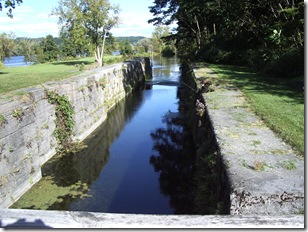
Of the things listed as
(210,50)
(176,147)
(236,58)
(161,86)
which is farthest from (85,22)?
(176,147)

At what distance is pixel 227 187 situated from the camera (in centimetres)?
427

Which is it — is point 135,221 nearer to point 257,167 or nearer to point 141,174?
point 257,167

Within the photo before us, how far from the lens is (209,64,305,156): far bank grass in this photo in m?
5.93

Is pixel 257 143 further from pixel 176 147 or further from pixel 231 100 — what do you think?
pixel 176 147

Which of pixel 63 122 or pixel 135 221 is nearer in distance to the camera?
pixel 135 221

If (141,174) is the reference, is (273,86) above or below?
above

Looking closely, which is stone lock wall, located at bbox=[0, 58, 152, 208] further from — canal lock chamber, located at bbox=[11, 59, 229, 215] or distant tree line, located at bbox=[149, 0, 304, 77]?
distant tree line, located at bbox=[149, 0, 304, 77]

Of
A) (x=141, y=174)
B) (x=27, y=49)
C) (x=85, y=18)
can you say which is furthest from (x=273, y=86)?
(x=27, y=49)

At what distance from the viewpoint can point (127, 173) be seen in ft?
32.9

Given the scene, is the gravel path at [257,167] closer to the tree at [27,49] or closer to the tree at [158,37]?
the tree at [27,49]

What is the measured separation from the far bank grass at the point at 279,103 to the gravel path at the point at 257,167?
21cm

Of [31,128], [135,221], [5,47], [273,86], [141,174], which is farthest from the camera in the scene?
[5,47]

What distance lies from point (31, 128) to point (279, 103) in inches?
262

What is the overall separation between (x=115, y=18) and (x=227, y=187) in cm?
2960
